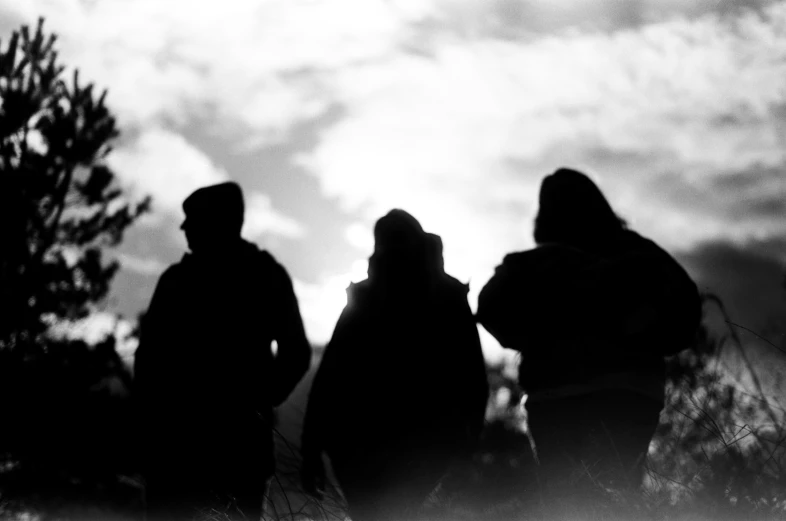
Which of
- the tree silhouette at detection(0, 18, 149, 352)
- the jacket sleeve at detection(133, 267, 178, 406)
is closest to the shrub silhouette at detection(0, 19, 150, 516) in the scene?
the tree silhouette at detection(0, 18, 149, 352)

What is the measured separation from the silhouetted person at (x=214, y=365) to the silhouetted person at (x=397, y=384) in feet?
0.64

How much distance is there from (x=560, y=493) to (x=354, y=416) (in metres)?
0.87

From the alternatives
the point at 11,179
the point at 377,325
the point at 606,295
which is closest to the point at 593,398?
the point at 606,295

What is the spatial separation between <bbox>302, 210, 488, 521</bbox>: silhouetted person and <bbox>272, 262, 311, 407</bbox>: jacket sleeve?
0.10 meters

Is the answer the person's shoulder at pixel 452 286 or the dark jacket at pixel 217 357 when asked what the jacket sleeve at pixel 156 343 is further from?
the person's shoulder at pixel 452 286

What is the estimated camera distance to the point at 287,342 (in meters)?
3.16

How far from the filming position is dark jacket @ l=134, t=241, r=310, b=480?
3.02m

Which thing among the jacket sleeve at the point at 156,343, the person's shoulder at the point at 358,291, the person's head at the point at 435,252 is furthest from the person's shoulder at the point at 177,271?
the person's head at the point at 435,252

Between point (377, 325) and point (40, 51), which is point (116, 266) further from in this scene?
point (377, 325)

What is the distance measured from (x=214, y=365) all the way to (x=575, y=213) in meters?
1.46

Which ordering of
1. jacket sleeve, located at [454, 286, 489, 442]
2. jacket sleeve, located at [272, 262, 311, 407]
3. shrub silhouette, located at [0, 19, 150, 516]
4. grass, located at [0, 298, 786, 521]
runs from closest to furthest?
grass, located at [0, 298, 786, 521] < jacket sleeve, located at [454, 286, 489, 442] < jacket sleeve, located at [272, 262, 311, 407] < shrub silhouette, located at [0, 19, 150, 516]

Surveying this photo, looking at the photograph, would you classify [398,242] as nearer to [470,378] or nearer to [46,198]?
[470,378]

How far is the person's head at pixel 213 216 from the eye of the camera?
3236mm

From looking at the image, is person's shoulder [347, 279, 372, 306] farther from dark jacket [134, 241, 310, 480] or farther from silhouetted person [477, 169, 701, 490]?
silhouetted person [477, 169, 701, 490]
